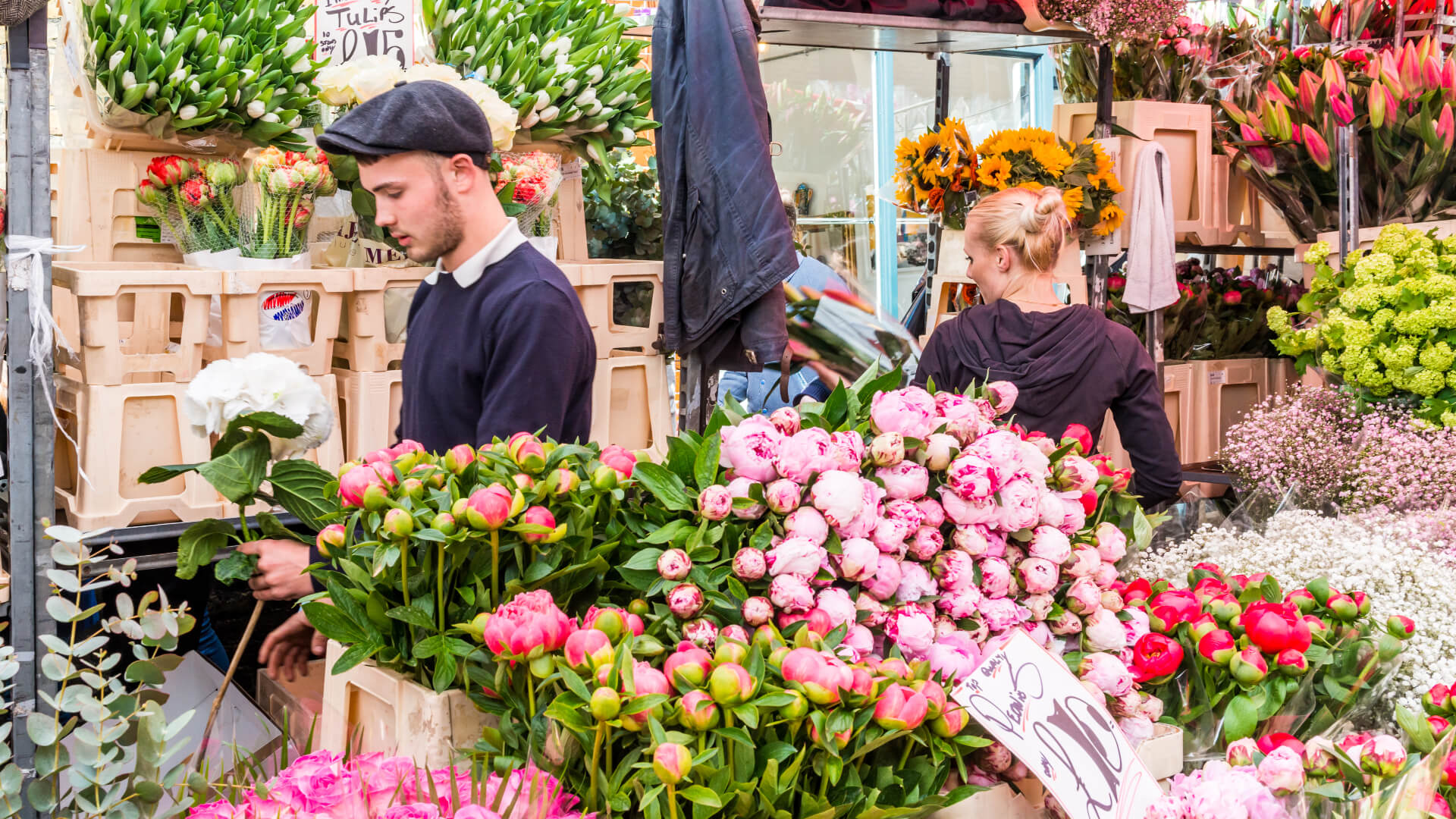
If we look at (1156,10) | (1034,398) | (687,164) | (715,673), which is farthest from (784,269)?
(1156,10)

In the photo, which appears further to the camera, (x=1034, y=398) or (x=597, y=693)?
(x=1034, y=398)

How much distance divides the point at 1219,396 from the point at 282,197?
278 cm

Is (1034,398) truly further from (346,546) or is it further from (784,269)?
(346,546)

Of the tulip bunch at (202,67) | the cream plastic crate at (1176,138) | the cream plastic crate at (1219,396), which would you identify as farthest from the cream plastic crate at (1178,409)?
the tulip bunch at (202,67)

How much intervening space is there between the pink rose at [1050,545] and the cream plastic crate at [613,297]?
124 centimetres

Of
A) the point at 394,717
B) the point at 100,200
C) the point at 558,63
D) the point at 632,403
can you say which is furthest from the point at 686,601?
the point at 100,200

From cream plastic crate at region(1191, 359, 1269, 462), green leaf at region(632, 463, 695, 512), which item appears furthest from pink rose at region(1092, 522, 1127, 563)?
cream plastic crate at region(1191, 359, 1269, 462)

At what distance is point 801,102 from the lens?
641 centimetres

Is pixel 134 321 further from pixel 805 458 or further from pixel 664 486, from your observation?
pixel 805 458

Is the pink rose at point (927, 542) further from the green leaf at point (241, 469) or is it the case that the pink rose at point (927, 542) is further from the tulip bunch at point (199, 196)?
the tulip bunch at point (199, 196)

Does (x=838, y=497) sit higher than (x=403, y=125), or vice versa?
(x=403, y=125)

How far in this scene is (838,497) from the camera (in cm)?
92

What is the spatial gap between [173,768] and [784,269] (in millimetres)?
1428

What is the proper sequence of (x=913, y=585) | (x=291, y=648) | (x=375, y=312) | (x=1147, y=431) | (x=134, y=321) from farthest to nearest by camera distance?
(x=1147, y=431) < (x=375, y=312) < (x=134, y=321) < (x=291, y=648) < (x=913, y=585)
